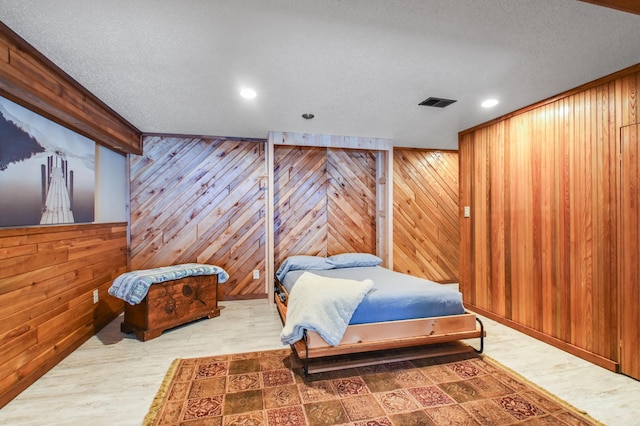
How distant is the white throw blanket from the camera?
2203 mm

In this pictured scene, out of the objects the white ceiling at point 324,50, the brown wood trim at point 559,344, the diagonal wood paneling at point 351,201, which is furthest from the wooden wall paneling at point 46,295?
the brown wood trim at point 559,344

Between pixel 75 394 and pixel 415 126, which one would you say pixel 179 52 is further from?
pixel 415 126

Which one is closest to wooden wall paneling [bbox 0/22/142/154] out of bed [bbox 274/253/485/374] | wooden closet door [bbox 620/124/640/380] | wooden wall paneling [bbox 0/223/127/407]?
wooden wall paneling [bbox 0/223/127/407]

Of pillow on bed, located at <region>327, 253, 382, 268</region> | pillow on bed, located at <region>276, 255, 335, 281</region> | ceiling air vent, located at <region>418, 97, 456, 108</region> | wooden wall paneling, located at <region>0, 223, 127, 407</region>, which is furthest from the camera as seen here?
pillow on bed, located at <region>327, 253, 382, 268</region>

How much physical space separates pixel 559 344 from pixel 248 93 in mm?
3643

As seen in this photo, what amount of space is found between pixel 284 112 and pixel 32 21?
6.39 ft

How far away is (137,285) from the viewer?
2797 mm

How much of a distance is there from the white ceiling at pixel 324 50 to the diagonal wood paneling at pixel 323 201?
1369mm

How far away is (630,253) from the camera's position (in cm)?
223

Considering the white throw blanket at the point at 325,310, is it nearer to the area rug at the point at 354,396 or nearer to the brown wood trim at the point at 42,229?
the area rug at the point at 354,396

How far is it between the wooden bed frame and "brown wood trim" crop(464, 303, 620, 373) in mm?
773

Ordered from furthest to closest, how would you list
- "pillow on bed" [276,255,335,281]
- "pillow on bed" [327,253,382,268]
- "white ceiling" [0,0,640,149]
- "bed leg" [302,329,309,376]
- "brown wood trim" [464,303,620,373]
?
"pillow on bed" [327,253,382,268]
"pillow on bed" [276,255,335,281]
"brown wood trim" [464,303,620,373]
"bed leg" [302,329,309,376]
"white ceiling" [0,0,640,149]

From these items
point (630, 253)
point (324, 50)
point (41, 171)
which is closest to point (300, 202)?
point (324, 50)

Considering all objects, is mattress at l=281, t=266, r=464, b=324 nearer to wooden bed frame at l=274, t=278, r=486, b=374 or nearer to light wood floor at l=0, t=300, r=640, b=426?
wooden bed frame at l=274, t=278, r=486, b=374
